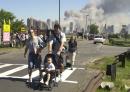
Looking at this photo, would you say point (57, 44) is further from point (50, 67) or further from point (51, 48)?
point (50, 67)

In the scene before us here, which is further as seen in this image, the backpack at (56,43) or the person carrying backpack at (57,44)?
the backpack at (56,43)

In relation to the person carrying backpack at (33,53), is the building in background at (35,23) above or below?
above

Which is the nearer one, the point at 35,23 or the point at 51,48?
the point at 51,48

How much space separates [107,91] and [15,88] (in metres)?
3.03

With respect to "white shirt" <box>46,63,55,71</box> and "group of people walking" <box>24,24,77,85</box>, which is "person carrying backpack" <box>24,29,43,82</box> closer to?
"group of people walking" <box>24,24,77,85</box>

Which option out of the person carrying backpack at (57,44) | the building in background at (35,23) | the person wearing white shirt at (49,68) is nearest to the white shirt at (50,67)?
the person wearing white shirt at (49,68)

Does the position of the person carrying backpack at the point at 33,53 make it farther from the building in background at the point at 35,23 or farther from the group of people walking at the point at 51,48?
the building in background at the point at 35,23

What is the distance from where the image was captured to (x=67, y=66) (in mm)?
22203

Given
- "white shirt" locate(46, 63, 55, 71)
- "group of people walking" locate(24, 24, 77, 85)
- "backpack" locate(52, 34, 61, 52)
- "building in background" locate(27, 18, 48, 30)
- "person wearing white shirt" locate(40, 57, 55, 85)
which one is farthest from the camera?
"building in background" locate(27, 18, 48, 30)

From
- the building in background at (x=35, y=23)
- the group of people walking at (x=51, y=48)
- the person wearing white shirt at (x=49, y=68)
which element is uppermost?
the building in background at (x=35, y=23)

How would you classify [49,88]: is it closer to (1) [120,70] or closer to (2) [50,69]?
(2) [50,69]

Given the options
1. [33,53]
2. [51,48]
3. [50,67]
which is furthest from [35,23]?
[50,67]

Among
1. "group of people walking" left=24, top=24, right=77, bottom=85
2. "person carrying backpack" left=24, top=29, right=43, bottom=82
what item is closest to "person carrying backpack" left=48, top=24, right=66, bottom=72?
"group of people walking" left=24, top=24, right=77, bottom=85

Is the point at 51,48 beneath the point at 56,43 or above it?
beneath
